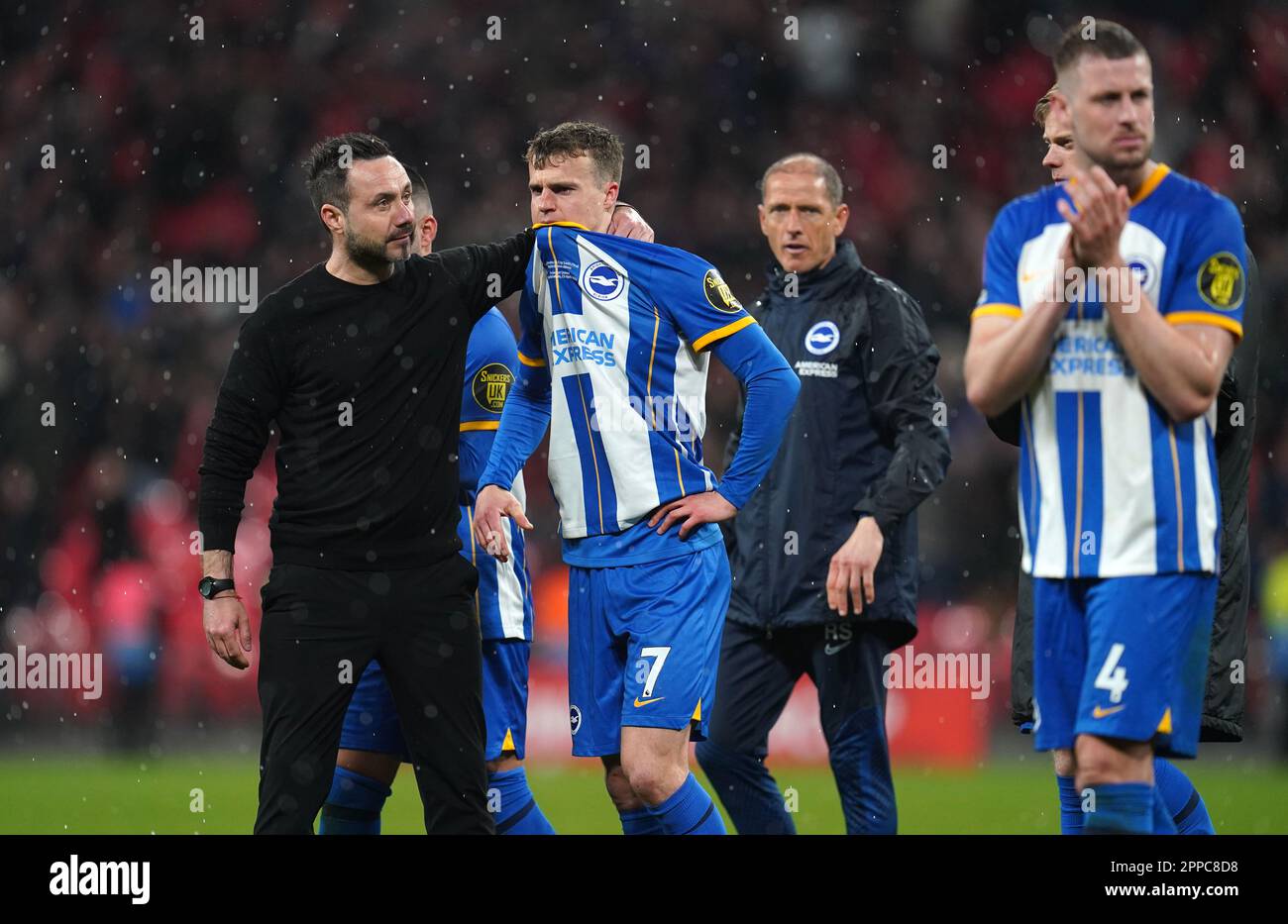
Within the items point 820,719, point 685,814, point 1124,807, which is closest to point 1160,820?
point 1124,807

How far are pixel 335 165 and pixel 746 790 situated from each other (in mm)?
2361

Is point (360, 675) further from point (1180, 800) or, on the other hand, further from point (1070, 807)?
point (1180, 800)

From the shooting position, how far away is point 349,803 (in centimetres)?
461

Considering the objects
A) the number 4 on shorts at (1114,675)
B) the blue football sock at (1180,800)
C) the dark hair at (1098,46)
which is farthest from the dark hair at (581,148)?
the blue football sock at (1180,800)

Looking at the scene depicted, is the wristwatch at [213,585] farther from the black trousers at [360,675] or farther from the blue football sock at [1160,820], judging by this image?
the blue football sock at [1160,820]

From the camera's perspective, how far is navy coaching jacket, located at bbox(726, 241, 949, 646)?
5.04 meters

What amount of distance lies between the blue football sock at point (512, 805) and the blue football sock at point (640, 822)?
1.68 feet

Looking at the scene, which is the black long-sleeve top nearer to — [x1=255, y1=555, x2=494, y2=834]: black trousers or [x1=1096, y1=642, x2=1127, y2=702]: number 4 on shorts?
[x1=255, y1=555, x2=494, y2=834]: black trousers

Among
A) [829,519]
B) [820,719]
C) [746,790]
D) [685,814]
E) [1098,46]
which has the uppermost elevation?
[1098,46]

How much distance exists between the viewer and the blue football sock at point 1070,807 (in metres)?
4.32

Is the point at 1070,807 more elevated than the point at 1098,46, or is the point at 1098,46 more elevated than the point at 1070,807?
the point at 1098,46

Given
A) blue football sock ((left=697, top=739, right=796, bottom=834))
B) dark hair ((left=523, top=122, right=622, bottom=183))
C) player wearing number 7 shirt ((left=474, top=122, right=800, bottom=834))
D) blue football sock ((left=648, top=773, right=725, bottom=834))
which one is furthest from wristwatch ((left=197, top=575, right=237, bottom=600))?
blue football sock ((left=697, top=739, right=796, bottom=834))

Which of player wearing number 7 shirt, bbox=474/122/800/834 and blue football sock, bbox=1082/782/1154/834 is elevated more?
player wearing number 7 shirt, bbox=474/122/800/834

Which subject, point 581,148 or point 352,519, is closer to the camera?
point 352,519
